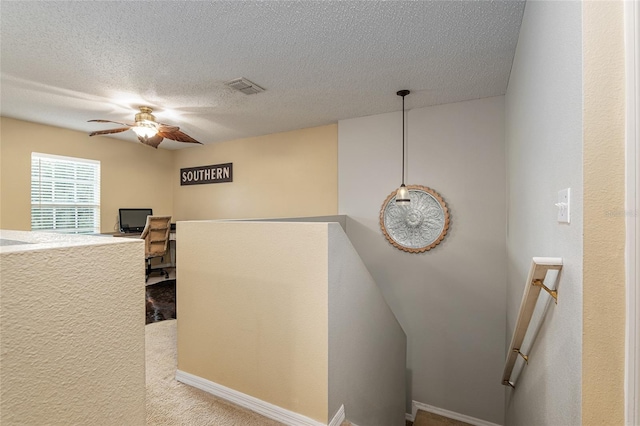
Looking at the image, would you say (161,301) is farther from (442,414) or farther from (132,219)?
(442,414)

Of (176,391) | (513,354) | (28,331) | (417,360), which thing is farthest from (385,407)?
(28,331)

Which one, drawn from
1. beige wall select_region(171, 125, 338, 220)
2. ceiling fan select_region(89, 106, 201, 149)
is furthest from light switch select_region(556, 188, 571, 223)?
ceiling fan select_region(89, 106, 201, 149)

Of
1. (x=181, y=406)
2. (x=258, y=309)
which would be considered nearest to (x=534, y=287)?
(x=258, y=309)

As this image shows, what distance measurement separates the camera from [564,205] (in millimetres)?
Result: 1013

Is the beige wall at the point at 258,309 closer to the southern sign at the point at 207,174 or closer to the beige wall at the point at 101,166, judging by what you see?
the southern sign at the point at 207,174

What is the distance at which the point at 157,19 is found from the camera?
1.90 meters

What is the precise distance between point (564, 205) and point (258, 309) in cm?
151

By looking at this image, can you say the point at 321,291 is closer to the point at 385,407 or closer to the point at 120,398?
the point at 120,398

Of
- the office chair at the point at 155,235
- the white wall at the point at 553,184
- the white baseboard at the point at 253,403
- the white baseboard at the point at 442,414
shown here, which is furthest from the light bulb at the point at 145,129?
the white baseboard at the point at 442,414

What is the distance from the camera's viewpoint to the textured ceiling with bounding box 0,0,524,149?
1844mm

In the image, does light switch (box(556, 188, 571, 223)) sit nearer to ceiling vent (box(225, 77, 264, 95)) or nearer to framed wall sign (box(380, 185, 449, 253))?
framed wall sign (box(380, 185, 449, 253))

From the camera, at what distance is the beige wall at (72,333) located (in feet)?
1.90

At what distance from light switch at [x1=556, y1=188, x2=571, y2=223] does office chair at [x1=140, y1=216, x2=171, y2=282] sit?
480 cm

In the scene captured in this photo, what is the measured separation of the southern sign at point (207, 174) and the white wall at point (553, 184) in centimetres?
432
